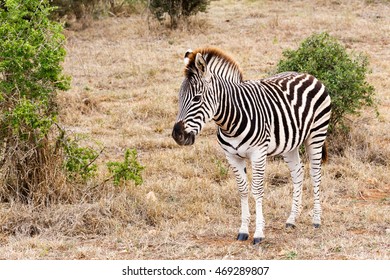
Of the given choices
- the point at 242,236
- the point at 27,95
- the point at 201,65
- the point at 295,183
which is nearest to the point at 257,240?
the point at 242,236

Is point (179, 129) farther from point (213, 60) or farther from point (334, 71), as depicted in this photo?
Result: point (334, 71)

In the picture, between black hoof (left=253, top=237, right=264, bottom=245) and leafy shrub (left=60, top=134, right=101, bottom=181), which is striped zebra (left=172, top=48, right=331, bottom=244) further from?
leafy shrub (left=60, top=134, right=101, bottom=181)

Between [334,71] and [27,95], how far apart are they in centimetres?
467

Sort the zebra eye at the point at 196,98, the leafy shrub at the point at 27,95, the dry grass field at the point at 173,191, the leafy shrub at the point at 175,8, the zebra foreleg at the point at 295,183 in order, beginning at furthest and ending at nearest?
the leafy shrub at the point at 175,8
the leafy shrub at the point at 27,95
the zebra foreleg at the point at 295,183
the dry grass field at the point at 173,191
the zebra eye at the point at 196,98

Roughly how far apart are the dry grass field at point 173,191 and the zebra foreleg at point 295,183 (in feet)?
0.43

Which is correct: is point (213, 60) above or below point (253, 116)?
above

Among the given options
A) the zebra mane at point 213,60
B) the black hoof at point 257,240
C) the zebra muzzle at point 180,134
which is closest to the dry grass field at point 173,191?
the black hoof at point 257,240

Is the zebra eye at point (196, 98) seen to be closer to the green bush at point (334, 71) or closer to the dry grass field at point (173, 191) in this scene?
the dry grass field at point (173, 191)

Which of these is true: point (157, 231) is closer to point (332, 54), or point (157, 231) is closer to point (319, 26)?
point (332, 54)

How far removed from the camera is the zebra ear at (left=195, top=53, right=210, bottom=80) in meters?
6.10

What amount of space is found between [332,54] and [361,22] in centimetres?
1003

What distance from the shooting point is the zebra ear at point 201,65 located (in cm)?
610

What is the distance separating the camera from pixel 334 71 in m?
9.59
